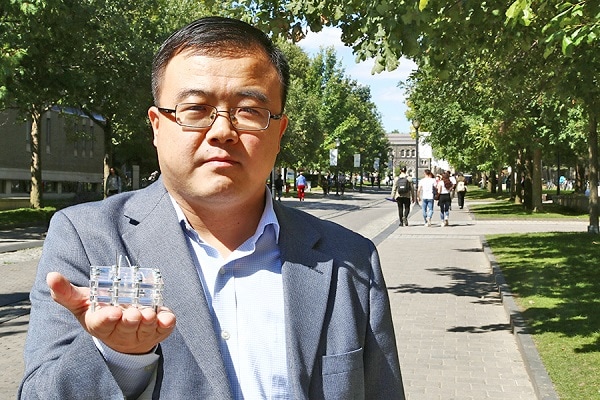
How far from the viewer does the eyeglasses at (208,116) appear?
6.45 feet

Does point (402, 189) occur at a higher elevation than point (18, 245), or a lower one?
higher

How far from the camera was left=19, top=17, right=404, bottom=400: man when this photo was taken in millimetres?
1822

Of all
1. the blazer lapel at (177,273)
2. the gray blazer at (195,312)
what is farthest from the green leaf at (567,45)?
the blazer lapel at (177,273)

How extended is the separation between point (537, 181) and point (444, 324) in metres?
27.9

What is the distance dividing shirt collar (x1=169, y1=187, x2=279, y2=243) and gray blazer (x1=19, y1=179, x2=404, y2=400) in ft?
0.06

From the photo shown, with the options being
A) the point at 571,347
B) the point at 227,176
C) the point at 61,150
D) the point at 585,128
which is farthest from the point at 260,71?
the point at 61,150

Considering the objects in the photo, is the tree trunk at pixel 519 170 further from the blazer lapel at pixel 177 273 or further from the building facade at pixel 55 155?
the blazer lapel at pixel 177 273

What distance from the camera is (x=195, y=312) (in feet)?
6.15

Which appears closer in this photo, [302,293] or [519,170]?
[302,293]

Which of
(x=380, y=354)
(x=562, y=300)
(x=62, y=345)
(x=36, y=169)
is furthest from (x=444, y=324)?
(x=36, y=169)

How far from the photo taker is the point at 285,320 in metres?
1.98

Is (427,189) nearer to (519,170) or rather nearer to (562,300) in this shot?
(519,170)

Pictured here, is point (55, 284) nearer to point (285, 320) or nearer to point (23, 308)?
point (285, 320)

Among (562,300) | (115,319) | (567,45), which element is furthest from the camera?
(562,300)
